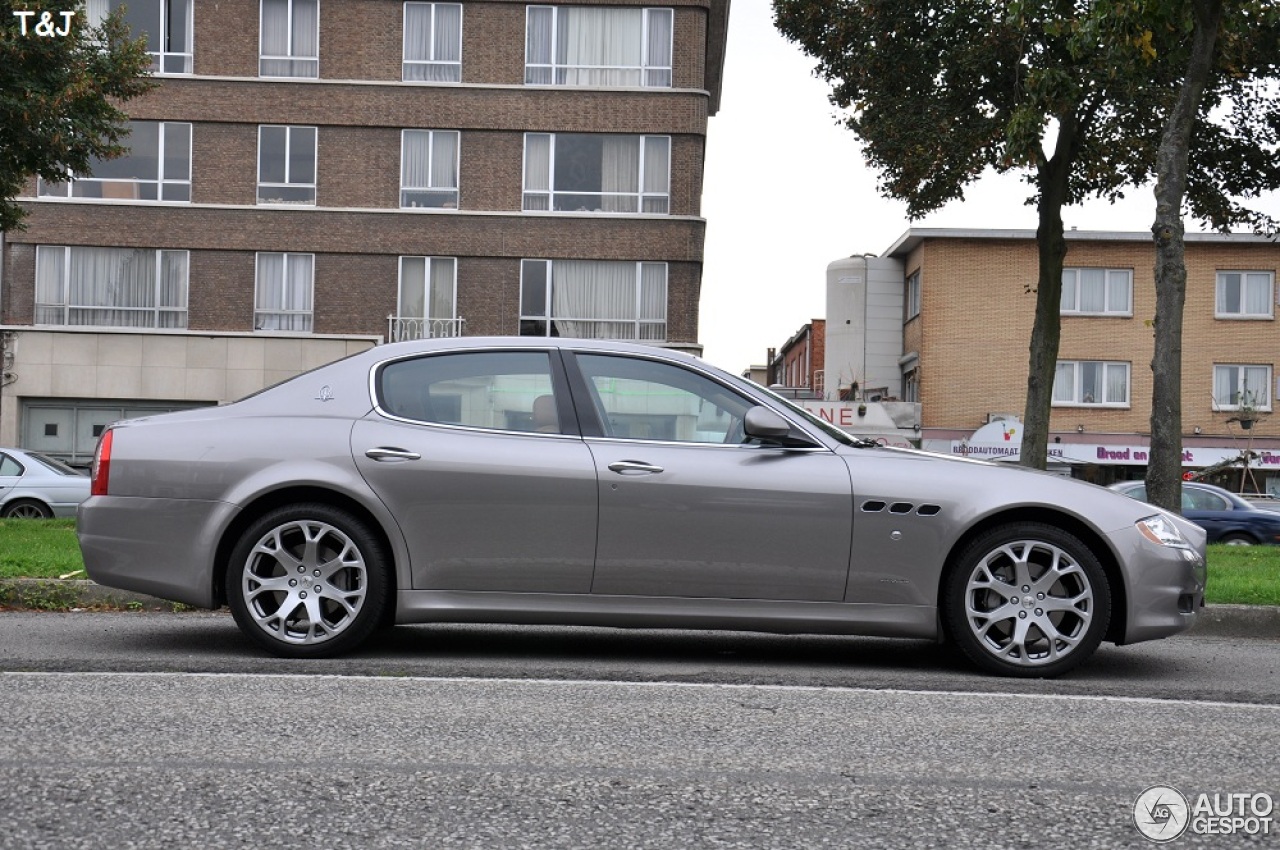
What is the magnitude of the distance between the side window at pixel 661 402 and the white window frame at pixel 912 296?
41268 mm

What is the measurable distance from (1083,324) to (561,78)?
18789 mm

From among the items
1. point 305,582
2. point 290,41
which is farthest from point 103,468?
point 290,41

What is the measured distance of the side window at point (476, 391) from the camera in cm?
686

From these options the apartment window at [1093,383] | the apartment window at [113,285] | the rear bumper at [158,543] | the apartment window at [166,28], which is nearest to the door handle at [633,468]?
the rear bumper at [158,543]

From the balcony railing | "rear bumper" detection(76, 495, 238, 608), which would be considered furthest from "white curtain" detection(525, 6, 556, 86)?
"rear bumper" detection(76, 495, 238, 608)

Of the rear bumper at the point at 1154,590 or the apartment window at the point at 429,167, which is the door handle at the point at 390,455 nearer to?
→ the rear bumper at the point at 1154,590

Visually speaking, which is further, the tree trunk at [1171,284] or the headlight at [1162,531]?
the tree trunk at [1171,284]

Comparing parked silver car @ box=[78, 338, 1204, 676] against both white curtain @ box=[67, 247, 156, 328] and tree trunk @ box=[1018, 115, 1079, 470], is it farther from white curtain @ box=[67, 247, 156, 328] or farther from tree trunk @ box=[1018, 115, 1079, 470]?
white curtain @ box=[67, 247, 156, 328]

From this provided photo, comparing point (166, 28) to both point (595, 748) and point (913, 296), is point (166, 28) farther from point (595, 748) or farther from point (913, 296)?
point (595, 748)

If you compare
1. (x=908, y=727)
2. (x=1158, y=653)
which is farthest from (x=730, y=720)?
(x=1158, y=653)

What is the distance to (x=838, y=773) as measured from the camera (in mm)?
4219

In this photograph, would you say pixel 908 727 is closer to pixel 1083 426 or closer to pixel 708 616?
pixel 708 616

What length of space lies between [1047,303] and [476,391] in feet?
55.8

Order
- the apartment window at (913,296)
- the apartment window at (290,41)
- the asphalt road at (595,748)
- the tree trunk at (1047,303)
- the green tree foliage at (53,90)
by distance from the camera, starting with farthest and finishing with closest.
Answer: the apartment window at (913,296), the apartment window at (290,41), the tree trunk at (1047,303), the green tree foliage at (53,90), the asphalt road at (595,748)
